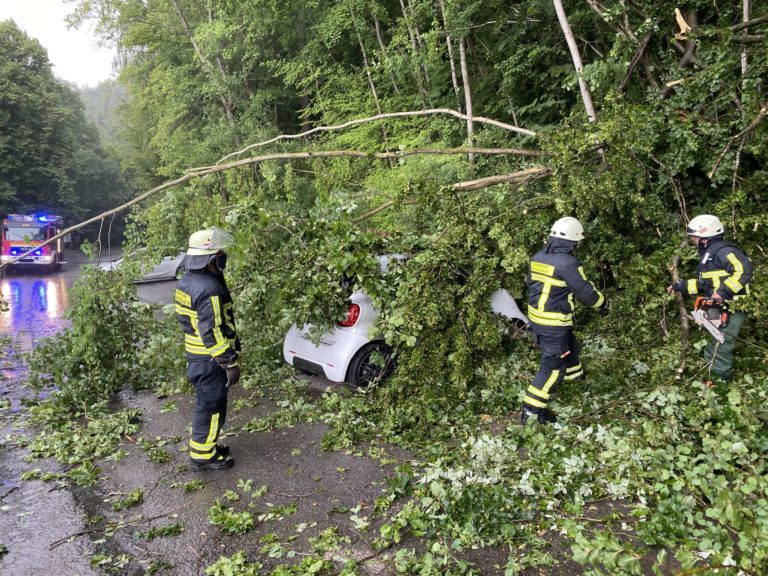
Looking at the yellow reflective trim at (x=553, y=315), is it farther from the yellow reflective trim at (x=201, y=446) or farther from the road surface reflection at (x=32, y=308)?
the road surface reflection at (x=32, y=308)

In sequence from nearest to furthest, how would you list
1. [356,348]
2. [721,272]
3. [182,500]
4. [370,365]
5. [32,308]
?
[182,500]
[721,272]
[356,348]
[370,365]
[32,308]

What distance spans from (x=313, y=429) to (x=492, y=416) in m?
1.62

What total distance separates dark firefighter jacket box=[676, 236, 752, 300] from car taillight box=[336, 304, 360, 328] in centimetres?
298

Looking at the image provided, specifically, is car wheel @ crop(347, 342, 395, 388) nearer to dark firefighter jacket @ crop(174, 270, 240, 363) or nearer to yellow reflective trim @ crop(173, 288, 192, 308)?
dark firefighter jacket @ crop(174, 270, 240, 363)

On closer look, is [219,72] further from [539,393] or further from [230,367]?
[539,393]

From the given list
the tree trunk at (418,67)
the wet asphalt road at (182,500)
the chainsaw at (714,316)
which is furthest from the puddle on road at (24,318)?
the tree trunk at (418,67)

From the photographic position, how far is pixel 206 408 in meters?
4.26

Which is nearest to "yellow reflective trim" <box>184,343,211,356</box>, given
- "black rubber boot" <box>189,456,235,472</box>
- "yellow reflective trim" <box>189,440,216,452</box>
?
"yellow reflective trim" <box>189,440,216,452</box>

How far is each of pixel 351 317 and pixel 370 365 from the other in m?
0.54

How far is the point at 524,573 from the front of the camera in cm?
274

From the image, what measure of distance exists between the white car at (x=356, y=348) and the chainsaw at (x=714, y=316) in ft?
5.72

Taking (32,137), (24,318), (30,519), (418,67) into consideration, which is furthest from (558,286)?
(32,137)

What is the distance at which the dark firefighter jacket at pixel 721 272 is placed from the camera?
4.38m

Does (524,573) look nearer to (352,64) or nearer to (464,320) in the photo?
(464,320)
